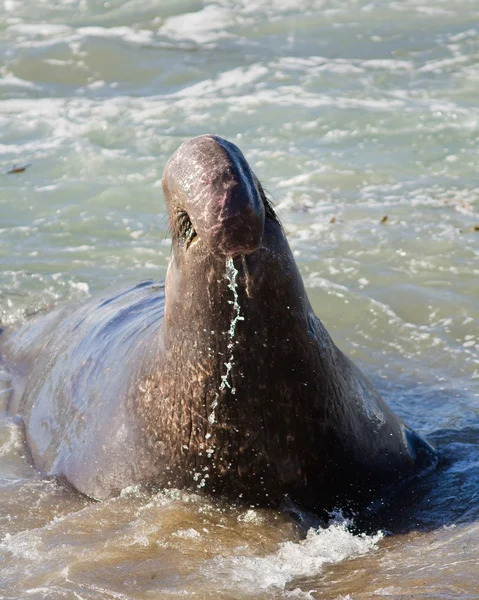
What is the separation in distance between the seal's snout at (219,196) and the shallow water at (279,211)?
1314mm

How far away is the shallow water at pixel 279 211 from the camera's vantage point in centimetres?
420

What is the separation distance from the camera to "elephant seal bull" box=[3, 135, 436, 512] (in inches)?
157

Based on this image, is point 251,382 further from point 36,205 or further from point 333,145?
point 333,145

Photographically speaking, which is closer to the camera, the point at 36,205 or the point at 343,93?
the point at 36,205

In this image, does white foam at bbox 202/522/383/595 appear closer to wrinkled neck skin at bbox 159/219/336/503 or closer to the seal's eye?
wrinkled neck skin at bbox 159/219/336/503

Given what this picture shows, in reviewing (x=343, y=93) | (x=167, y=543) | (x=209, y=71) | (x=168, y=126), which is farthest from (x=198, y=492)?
(x=209, y=71)

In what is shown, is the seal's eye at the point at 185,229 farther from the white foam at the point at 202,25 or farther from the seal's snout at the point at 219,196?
the white foam at the point at 202,25

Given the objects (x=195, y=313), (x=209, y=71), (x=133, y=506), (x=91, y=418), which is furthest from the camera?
(x=209, y=71)

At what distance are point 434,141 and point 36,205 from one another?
4450 millimetres

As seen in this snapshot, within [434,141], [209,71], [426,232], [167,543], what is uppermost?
[209,71]

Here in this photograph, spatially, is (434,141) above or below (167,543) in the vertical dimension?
above

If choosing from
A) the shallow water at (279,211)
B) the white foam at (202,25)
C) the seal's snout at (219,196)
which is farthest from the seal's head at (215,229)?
the white foam at (202,25)

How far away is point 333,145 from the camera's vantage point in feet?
37.9

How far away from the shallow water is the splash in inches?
19.8
